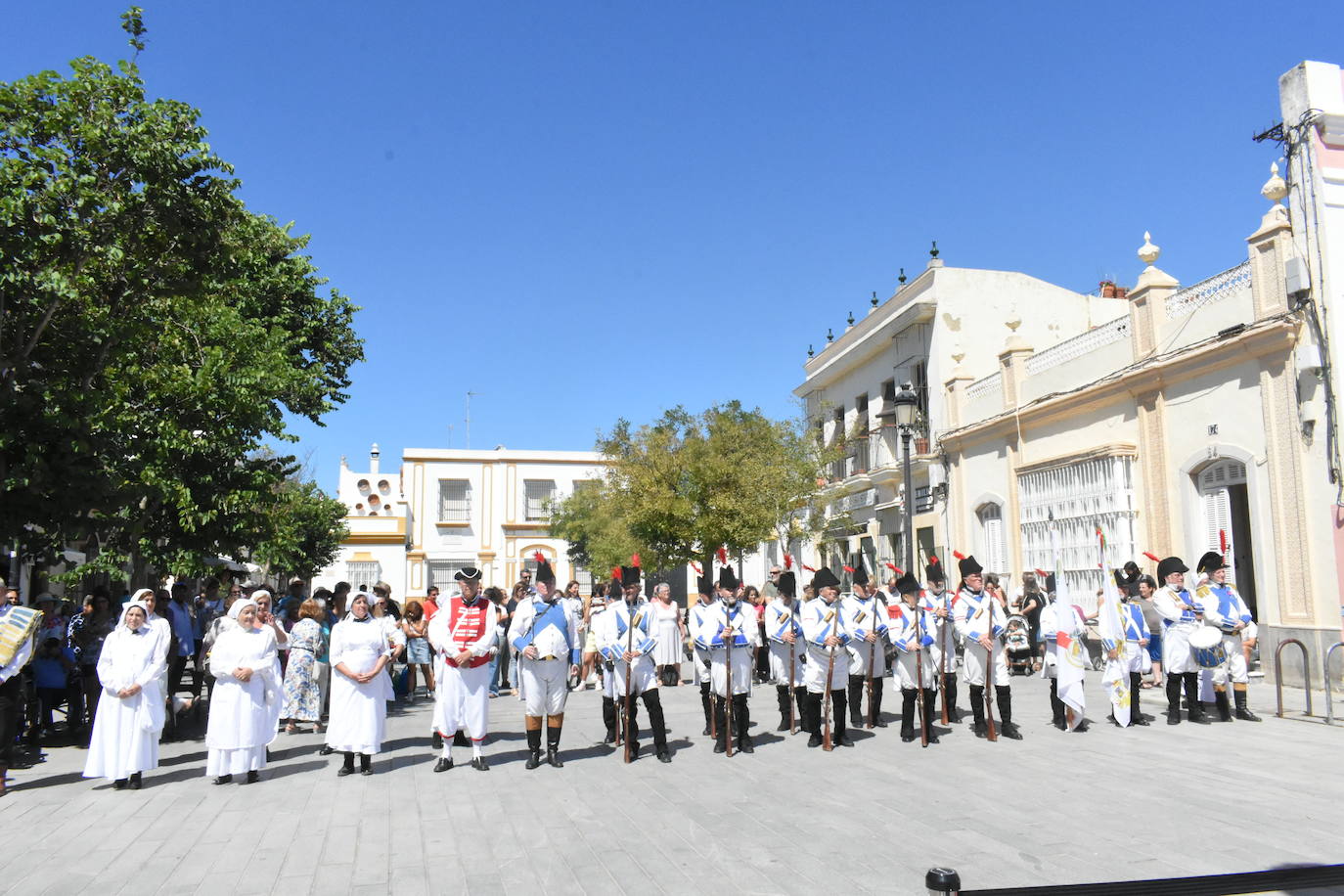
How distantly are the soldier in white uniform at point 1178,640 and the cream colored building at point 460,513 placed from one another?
36.2 m

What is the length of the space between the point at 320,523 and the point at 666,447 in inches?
687

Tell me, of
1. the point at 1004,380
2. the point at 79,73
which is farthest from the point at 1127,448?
the point at 79,73

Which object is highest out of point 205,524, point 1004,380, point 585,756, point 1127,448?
point 1004,380

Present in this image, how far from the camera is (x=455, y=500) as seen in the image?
47562 millimetres

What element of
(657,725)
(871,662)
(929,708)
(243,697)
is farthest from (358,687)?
(929,708)

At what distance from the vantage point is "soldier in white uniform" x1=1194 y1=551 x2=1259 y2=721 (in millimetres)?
11352

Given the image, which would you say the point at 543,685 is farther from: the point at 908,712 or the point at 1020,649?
the point at 1020,649

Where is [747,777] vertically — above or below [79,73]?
below

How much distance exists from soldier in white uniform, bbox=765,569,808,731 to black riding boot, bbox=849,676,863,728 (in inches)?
23.7

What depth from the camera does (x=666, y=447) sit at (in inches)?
960

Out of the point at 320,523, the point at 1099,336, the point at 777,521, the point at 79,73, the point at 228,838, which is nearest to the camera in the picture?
the point at 228,838

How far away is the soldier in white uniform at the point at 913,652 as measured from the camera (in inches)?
414

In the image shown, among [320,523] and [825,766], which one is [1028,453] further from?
[320,523]

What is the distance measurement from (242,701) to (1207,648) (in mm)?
9971
